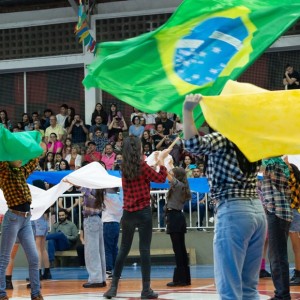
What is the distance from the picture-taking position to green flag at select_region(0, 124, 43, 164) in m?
10.5

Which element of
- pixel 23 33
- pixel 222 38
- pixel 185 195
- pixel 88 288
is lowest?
pixel 88 288

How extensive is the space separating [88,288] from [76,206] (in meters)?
7.14

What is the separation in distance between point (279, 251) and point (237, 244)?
3.23 m

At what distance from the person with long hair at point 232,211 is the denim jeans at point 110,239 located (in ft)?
29.4

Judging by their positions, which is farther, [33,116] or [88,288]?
[33,116]

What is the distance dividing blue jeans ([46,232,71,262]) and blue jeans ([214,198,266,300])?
42.8 ft

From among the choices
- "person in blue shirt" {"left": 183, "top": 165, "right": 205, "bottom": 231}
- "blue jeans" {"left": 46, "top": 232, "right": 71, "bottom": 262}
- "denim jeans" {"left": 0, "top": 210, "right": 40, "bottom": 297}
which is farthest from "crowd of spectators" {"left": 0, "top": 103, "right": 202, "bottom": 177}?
"denim jeans" {"left": 0, "top": 210, "right": 40, "bottom": 297}

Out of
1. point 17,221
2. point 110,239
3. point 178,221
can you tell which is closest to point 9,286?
point 110,239

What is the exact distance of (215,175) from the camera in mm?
7125

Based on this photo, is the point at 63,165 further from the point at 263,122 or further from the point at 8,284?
the point at 263,122

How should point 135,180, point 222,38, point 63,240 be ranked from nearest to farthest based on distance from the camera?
point 222,38 → point 135,180 → point 63,240

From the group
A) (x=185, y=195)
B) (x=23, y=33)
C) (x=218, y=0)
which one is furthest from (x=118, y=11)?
(x=218, y=0)

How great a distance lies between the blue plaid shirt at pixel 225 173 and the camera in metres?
7.02

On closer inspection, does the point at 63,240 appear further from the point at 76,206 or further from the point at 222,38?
the point at 222,38
